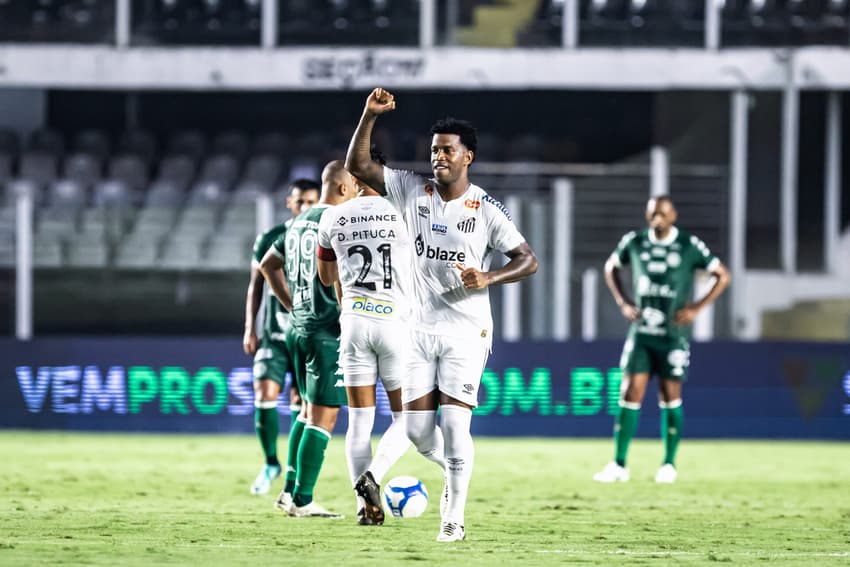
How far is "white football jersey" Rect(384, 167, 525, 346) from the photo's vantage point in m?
7.60

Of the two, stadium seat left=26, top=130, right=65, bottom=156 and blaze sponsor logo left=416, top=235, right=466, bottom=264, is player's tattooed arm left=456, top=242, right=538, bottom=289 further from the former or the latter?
stadium seat left=26, top=130, right=65, bottom=156

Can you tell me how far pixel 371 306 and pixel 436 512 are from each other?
67.3 inches

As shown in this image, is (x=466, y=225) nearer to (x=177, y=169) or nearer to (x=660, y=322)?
(x=660, y=322)

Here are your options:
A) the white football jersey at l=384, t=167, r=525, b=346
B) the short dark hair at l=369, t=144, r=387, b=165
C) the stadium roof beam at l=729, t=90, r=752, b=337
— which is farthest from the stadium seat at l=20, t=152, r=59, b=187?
the white football jersey at l=384, t=167, r=525, b=346

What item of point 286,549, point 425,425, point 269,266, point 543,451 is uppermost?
point 269,266

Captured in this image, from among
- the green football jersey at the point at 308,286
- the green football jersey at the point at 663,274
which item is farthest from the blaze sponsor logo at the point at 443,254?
the green football jersey at the point at 663,274

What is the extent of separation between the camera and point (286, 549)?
728cm

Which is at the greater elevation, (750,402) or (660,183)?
(660,183)

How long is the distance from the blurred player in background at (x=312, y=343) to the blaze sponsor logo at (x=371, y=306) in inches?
21.6

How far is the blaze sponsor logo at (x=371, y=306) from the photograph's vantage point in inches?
320

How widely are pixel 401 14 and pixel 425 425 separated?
43.1 ft

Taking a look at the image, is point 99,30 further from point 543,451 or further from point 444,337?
point 444,337

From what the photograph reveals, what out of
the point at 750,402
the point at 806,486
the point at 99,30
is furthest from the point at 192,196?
the point at 806,486

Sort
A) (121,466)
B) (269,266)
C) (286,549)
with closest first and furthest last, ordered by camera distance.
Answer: (286,549)
(269,266)
(121,466)
